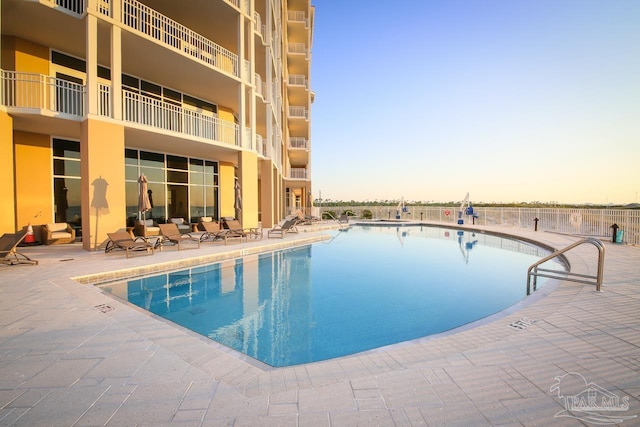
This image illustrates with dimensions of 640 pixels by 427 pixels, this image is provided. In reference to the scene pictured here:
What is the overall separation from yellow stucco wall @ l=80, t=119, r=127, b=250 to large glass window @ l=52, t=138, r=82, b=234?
283 centimetres

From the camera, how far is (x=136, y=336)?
128 inches

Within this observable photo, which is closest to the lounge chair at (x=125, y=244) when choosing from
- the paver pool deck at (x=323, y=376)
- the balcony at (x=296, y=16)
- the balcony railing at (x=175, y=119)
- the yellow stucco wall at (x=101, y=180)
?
the yellow stucco wall at (x=101, y=180)

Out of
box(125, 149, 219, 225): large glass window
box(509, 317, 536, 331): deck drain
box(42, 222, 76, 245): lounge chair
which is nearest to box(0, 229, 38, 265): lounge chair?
box(42, 222, 76, 245): lounge chair

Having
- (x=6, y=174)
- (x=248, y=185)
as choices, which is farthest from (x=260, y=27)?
(x=6, y=174)

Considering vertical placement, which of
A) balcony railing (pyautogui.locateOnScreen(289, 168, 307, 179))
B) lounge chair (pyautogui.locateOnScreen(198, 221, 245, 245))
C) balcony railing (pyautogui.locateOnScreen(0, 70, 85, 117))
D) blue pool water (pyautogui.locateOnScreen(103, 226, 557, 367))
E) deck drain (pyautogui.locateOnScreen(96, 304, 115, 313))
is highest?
balcony railing (pyautogui.locateOnScreen(0, 70, 85, 117))

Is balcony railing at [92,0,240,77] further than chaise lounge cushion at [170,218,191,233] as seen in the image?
No

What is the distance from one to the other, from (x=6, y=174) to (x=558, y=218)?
22.1 meters

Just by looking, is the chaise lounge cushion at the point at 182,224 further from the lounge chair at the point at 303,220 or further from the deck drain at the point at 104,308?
the deck drain at the point at 104,308

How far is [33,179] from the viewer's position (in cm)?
977

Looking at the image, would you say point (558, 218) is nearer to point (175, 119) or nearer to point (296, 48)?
point (175, 119)

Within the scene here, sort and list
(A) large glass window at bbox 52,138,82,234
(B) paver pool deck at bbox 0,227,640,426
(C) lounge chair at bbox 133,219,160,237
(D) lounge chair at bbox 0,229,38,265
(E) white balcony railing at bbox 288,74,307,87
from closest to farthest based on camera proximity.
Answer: (B) paver pool deck at bbox 0,227,640,426 < (D) lounge chair at bbox 0,229,38,265 < (A) large glass window at bbox 52,138,82,234 < (C) lounge chair at bbox 133,219,160,237 < (E) white balcony railing at bbox 288,74,307,87

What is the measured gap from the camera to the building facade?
850 cm

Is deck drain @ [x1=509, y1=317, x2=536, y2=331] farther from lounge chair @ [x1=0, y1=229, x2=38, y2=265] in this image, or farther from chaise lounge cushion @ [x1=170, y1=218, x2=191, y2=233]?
chaise lounge cushion @ [x1=170, y1=218, x2=191, y2=233]

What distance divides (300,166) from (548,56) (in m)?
24.6
